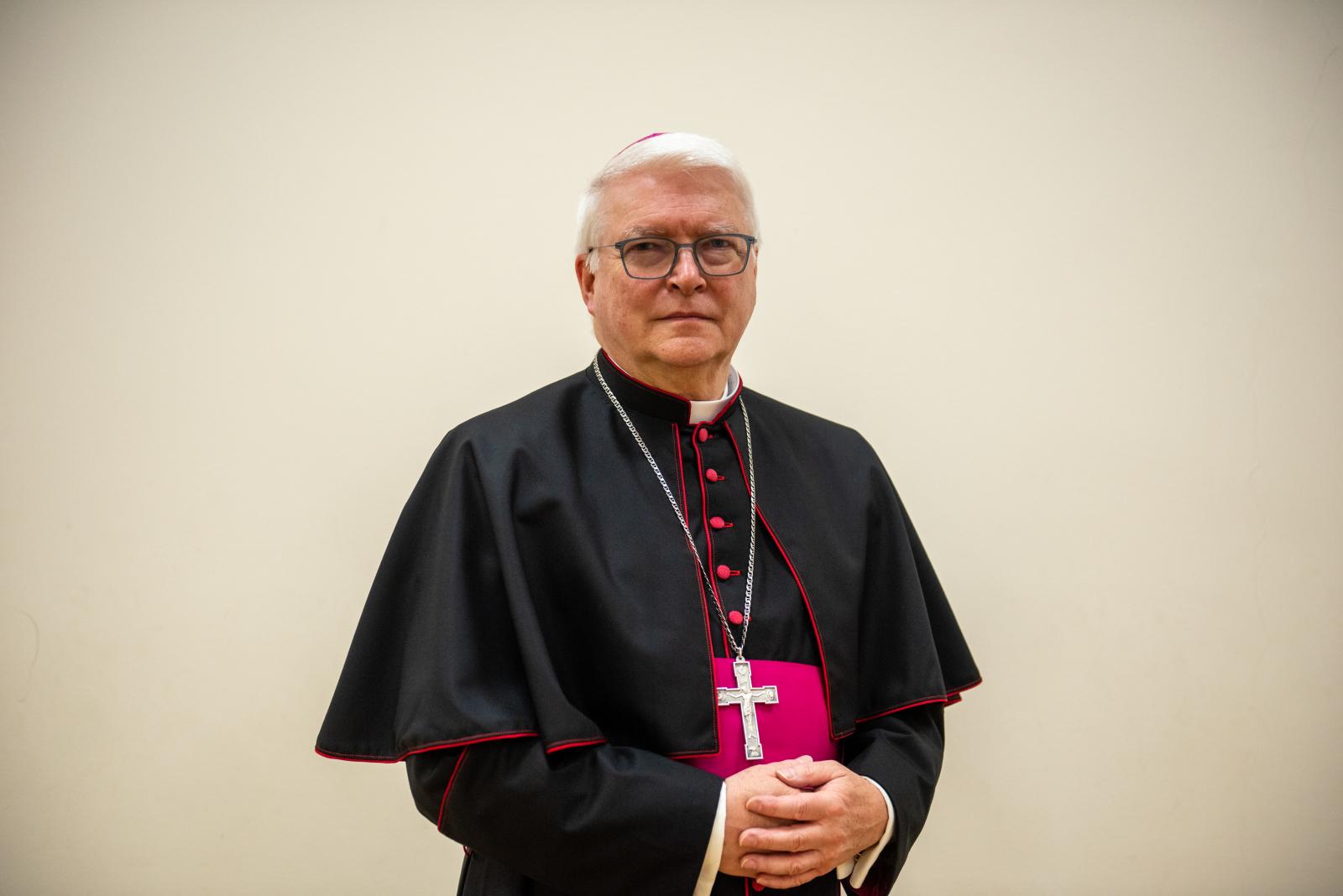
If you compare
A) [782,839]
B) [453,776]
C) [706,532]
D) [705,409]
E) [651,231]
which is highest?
[651,231]

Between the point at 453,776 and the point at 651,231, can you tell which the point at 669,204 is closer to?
the point at 651,231

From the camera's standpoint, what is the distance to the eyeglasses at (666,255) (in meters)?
1.95

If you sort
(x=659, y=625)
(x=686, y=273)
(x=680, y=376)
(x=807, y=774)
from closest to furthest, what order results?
(x=807, y=774) → (x=659, y=625) → (x=686, y=273) → (x=680, y=376)

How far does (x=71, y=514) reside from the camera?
2369 millimetres

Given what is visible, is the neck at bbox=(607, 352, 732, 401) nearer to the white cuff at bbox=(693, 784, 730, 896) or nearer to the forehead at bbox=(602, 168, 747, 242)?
the forehead at bbox=(602, 168, 747, 242)

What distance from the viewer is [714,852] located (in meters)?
1.59

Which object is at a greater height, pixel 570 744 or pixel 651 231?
pixel 651 231

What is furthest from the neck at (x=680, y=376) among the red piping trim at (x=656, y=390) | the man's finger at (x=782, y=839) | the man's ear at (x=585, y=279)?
the man's finger at (x=782, y=839)

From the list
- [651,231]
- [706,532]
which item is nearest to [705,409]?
[706,532]

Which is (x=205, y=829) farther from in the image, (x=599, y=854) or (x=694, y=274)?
(x=694, y=274)

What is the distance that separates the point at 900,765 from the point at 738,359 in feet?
3.98

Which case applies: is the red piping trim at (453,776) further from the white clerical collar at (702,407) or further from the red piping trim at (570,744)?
the white clerical collar at (702,407)

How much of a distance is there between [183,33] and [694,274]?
163cm

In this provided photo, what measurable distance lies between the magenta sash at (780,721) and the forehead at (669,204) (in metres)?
0.90
